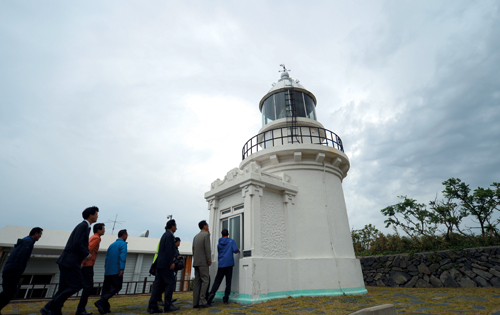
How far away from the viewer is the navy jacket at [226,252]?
6.11 meters

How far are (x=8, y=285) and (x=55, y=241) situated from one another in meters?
10.8

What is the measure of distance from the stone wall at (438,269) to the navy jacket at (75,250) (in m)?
11.5

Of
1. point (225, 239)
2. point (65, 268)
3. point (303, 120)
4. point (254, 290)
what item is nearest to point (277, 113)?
point (303, 120)

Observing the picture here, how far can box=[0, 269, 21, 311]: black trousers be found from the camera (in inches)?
158

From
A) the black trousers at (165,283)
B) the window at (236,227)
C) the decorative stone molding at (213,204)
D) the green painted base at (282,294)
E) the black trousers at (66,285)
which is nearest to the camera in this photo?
the black trousers at (66,285)

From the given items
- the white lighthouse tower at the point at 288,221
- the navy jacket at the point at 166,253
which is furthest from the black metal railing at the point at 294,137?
the navy jacket at the point at 166,253

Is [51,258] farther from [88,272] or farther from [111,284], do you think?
[88,272]

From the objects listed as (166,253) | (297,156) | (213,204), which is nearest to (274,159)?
(297,156)

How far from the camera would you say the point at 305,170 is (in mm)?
8977

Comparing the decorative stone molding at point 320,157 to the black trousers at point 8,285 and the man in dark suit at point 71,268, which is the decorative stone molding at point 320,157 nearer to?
the man in dark suit at point 71,268

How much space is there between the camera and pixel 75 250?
4227mm

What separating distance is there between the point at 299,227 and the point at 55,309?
6.21 meters

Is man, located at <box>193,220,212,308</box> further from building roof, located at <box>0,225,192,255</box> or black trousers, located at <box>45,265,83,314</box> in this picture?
building roof, located at <box>0,225,192,255</box>

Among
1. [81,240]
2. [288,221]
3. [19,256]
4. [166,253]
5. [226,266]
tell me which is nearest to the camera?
[81,240]
